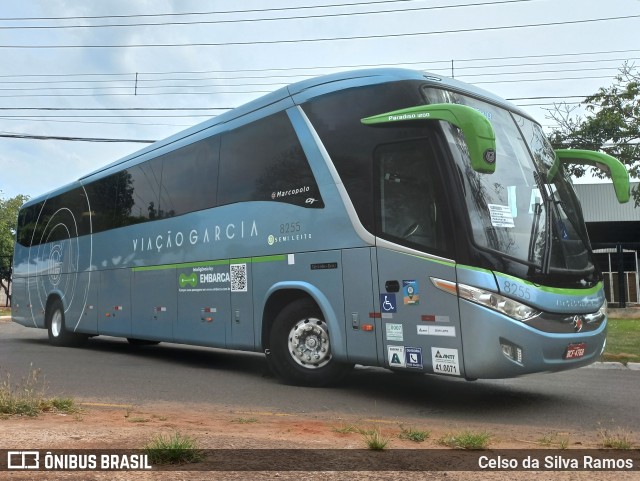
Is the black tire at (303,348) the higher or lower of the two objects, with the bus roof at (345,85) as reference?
lower

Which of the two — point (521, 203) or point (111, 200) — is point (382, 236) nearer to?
point (521, 203)

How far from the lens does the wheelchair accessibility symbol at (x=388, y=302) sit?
7066 millimetres

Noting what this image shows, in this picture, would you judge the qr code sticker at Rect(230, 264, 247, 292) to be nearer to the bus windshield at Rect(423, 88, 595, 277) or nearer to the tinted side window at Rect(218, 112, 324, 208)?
the tinted side window at Rect(218, 112, 324, 208)

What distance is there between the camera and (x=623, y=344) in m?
12.9

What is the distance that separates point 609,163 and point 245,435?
240 inches

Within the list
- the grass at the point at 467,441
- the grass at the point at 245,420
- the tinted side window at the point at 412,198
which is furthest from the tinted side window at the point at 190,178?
the grass at the point at 467,441

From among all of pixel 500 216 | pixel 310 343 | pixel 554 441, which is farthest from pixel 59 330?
pixel 554 441

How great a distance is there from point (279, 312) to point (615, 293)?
22.9 meters

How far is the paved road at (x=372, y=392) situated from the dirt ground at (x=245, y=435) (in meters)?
0.57

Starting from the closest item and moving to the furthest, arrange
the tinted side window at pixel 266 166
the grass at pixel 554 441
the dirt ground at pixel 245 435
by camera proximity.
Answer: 1. the dirt ground at pixel 245 435
2. the grass at pixel 554 441
3. the tinted side window at pixel 266 166

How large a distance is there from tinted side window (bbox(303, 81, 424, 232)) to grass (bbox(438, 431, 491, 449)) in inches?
117

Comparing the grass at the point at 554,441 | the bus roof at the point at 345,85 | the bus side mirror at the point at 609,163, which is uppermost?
the bus roof at the point at 345,85

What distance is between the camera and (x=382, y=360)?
715 centimetres

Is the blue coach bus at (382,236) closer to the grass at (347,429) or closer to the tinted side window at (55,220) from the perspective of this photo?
the grass at (347,429)
